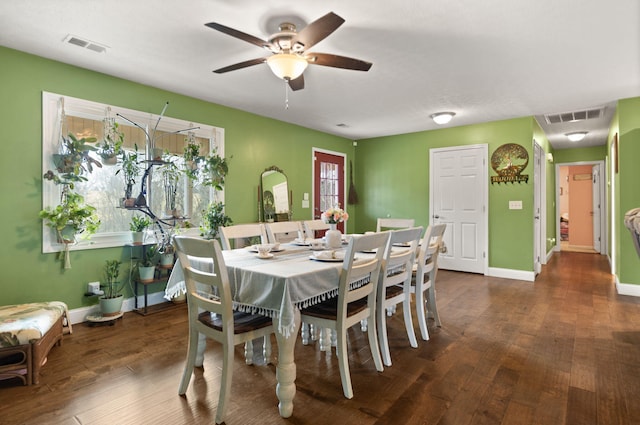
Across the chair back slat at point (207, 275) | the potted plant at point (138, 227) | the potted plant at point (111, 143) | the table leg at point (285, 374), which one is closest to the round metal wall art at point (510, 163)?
the table leg at point (285, 374)

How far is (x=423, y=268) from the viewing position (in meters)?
2.93

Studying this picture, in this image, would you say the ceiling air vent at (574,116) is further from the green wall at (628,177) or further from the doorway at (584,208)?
the doorway at (584,208)

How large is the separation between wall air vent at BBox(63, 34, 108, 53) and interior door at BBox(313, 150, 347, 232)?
3.71 metres

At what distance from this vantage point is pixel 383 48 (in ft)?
9.74

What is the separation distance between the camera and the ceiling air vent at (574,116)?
4.96 meters

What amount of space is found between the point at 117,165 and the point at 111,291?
1.31 metres

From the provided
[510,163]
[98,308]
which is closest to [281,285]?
[98,308]

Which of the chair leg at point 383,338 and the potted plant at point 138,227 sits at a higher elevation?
the potted plant at point 138,227

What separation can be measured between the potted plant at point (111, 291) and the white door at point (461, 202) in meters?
4.67

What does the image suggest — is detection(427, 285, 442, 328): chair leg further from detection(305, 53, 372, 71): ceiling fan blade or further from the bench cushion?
the bench cushion

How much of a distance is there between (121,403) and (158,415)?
0.29 metres

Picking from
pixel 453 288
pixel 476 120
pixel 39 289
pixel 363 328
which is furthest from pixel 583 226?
pixel 39 289

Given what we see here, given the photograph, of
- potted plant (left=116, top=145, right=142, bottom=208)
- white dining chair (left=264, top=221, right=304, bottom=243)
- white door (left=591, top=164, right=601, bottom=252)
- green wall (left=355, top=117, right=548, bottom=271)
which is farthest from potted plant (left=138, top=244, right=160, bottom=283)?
white door (left=591, top=164, right=601, bottom=252)

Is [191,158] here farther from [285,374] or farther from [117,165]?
[285,374]
